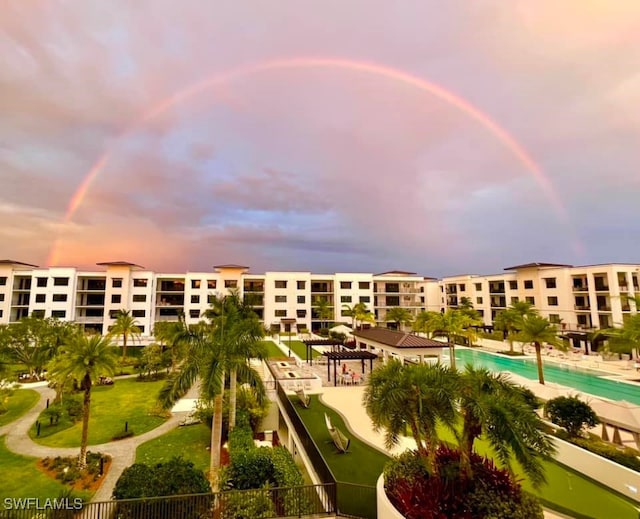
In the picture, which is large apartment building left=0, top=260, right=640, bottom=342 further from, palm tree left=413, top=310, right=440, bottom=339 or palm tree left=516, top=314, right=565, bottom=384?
palm tree left=516, top=314, right=565, bottom=384

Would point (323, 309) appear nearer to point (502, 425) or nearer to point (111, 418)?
point (111, 418)

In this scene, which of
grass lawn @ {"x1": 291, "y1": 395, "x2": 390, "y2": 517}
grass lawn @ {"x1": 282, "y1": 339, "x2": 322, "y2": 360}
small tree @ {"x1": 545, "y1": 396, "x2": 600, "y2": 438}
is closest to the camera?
grass lawn @ {"x1": 291, "y1": 395, "x2": 390, "y2": 517}

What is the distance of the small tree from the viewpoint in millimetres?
16950

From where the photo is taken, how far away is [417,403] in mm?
9531

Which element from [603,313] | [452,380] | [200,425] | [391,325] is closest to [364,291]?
[391,325]

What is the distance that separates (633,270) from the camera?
48.2m

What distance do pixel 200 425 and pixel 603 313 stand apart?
53560 mm

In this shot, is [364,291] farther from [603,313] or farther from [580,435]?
[580,435]

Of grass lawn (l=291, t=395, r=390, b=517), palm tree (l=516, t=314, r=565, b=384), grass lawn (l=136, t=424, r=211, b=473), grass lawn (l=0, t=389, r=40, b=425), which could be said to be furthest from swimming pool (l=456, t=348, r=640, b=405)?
grass lawn (l=0, t=389, r=40, b=425)

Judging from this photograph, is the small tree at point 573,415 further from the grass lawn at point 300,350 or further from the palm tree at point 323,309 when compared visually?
the palm tree at point 323,309

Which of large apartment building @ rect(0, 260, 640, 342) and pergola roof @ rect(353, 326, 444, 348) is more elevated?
large apartment building @ rect(0, 260, 640, 342)

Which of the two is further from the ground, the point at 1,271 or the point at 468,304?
the point at 1,271

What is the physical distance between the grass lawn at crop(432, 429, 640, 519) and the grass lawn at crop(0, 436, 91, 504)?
16.7 m

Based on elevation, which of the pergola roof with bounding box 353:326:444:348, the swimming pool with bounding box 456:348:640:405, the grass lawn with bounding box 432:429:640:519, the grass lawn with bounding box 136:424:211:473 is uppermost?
the pergola roof with bounding box 353:326:444:348
